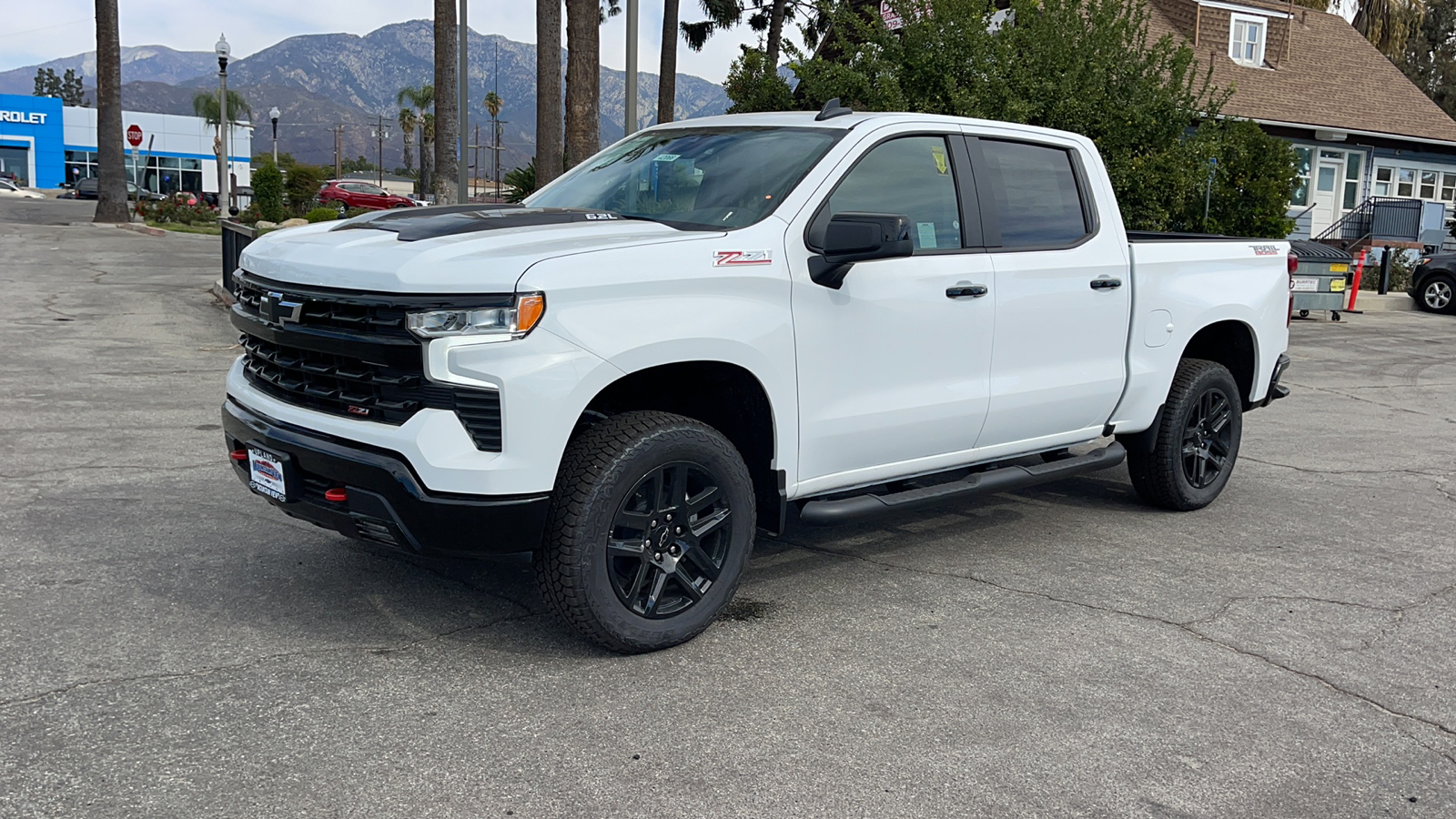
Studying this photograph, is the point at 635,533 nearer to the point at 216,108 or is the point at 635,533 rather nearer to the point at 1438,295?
the point at 1438,295

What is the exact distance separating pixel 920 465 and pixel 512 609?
5.87ft

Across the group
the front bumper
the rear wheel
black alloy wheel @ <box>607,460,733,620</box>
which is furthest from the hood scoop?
the rear wheel

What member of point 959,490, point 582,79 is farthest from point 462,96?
point 959,490

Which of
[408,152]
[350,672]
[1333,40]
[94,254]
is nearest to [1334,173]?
[1333,40]

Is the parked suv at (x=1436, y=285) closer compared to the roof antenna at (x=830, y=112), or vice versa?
the roof antenna at (x=830, y=112)

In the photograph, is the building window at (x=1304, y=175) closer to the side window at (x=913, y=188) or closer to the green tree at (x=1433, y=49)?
the green tree at (x=1433, y=49)

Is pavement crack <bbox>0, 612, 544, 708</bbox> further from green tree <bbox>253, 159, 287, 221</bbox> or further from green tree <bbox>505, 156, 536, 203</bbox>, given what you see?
green tree <bbox>253, 159, 287, 221</bbox>

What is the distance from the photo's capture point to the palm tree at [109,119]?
3198 cm

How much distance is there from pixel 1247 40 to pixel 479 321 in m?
31.9

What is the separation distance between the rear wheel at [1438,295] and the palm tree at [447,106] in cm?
1871

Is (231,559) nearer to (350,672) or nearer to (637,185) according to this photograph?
(350,672)

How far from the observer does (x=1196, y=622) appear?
5.00m

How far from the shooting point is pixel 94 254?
23328 mm

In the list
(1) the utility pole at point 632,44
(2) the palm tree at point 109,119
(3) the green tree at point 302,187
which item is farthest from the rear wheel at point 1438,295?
(3) the green tree at point 302,187
